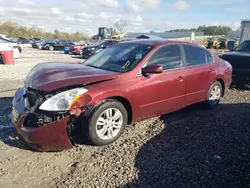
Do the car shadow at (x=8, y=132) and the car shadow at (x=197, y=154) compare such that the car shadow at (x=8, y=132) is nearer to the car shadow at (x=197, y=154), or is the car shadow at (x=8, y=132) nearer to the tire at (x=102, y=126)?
the tire at (x=102, y=126)

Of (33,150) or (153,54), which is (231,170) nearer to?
(153,54)

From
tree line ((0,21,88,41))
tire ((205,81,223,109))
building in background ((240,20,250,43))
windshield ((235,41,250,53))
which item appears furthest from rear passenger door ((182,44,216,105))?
tree line ((0,21,88,41))

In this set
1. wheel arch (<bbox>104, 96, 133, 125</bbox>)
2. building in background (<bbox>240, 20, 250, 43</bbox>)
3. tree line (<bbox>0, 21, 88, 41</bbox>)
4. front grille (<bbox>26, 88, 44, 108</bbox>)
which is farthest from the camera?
tree line (<bbox>0, 21, 88, 41</bbox>)

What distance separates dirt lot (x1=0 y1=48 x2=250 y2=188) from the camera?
2.59 meters

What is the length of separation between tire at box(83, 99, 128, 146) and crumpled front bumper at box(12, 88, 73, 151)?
12.2 inches

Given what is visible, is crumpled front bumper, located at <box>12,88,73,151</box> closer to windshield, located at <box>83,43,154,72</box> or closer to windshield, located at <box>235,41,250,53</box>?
windshield, located at <box>83,43,154,72</box>

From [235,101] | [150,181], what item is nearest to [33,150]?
[150,181]

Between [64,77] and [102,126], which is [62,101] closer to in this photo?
[64,77]

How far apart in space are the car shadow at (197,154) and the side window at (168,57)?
114 cm

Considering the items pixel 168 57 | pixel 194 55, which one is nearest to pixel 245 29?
pixel 194 55

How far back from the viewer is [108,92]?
3.19 m

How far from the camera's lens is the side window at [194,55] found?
178 inches

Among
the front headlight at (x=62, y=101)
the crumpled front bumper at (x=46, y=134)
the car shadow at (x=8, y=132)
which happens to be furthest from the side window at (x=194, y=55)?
the car shadow at (x=8, y=132)

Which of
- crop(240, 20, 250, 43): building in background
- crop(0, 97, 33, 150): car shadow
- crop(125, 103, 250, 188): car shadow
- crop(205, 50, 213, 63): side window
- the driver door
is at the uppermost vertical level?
crop(240, 20, 250, 43): building in background
